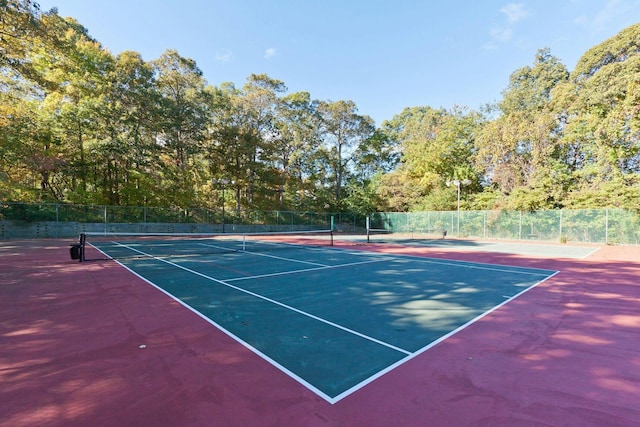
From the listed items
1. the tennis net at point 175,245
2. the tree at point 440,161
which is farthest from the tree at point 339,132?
the tennis net at point 175,245

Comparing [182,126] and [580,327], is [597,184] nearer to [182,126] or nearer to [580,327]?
[580,327]

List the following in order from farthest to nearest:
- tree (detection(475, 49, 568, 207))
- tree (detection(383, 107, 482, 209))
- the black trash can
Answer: tree (detection(383, 107, 482, 209))
tree (detection(475, 49, 568, 207))
the black trash can

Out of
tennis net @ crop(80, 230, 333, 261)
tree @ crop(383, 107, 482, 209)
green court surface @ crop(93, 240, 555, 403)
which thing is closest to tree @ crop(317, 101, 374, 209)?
tree @ crop(383, 107, 482, 209)

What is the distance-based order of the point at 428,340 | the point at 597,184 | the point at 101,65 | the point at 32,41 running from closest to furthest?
the point at 428,340 → the point at 32,41 → the point at 597,184 → the point at 101,65

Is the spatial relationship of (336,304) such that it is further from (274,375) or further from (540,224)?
(540,224)

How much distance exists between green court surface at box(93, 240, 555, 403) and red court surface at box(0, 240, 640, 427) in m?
0.29

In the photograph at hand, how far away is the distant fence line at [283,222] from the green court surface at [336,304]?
16.3 m

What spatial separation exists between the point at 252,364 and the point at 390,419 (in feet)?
5.91

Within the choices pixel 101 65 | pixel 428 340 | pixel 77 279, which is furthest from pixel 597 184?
pixel 101 65

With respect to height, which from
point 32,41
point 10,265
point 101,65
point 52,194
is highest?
point 101,65

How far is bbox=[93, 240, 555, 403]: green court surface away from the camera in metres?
3.84

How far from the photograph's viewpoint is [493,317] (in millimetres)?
5535

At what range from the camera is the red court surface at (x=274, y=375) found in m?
2.74

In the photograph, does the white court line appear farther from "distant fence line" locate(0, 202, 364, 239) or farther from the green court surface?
"distant fence line" locate(0, 202, 364, 239)
